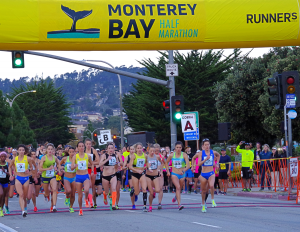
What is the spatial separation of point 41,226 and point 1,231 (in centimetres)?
102

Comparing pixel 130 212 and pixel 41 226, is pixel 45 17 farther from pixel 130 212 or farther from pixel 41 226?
pixel 130 212

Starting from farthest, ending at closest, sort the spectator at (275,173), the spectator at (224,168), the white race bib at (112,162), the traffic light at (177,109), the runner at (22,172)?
1. the spectator at (224,168)
2. the traffic light at (177,109)
3. the spectator at (275,173)
4. the white race bib at (112,162)
5. the runner at (22,172)

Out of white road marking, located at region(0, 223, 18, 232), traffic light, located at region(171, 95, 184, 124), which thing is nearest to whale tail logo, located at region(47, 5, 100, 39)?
white road marking, located at region(0, 223, 18, 232)

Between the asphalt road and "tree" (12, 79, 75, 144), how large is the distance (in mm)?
62652

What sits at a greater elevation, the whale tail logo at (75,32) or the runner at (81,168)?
the whale tail logo at (75,32)

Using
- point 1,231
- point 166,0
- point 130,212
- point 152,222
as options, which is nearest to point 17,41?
point 166,0

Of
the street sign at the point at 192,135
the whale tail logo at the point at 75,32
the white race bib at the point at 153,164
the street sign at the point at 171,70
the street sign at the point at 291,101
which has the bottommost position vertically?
the white race bib at the point at 153,164

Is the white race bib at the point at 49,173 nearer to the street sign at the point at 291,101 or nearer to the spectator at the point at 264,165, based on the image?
the street sign at the point at 291,101

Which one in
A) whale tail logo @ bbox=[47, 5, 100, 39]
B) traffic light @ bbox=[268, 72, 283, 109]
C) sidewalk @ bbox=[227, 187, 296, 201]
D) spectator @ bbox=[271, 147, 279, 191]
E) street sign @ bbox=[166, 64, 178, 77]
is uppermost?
street sign @ bbox=[166, 64, 178, 77]

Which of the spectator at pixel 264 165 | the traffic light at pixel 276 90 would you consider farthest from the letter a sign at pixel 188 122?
the traffic light at pixel 276 90

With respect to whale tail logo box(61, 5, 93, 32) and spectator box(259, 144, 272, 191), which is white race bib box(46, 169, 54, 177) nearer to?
whale tail logo box(61, 5, 93, 32)

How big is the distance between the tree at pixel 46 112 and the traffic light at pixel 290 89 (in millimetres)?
→ 62810

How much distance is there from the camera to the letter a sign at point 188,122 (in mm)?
22641

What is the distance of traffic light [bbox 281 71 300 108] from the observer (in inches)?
658
